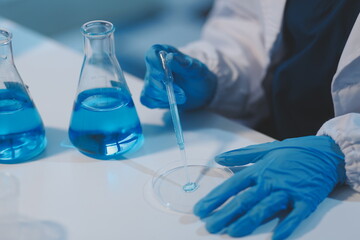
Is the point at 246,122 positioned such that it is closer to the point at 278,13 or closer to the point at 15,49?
the point at 278,13

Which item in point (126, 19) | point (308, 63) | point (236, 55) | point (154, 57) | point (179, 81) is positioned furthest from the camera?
point (126, 19)

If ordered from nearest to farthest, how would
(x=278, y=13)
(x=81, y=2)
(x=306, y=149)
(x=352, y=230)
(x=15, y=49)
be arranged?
(x=352, y=230) < (x=306, y=149) < (x=278, y=13) < (x=15, y=49) < (x=81, y=2)

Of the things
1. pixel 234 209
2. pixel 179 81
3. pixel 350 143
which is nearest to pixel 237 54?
pixel 179 81

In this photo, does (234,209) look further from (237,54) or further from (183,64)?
(237,54)

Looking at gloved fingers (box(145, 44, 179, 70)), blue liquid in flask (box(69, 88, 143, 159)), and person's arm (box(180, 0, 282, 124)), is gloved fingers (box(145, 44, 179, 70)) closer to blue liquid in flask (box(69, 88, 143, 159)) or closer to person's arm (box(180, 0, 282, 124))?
blue liquid in flask (box(69, 88, 143, 159))

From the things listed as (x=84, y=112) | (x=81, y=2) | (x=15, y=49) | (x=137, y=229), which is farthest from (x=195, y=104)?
(x=81, y=2)

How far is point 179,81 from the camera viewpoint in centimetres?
121

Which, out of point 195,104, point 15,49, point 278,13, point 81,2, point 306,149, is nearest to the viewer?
point 306,149

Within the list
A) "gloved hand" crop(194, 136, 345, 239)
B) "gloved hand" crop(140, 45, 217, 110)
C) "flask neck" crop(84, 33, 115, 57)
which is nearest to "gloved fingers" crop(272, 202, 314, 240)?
"gloved hand" crop(194, 136, 345, 239)

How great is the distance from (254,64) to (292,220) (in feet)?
2.46

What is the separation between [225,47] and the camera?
1.57 metres

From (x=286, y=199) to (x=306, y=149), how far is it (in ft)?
0.45

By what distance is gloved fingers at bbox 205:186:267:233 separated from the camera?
874 mm

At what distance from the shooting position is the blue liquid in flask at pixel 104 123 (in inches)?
39.9
